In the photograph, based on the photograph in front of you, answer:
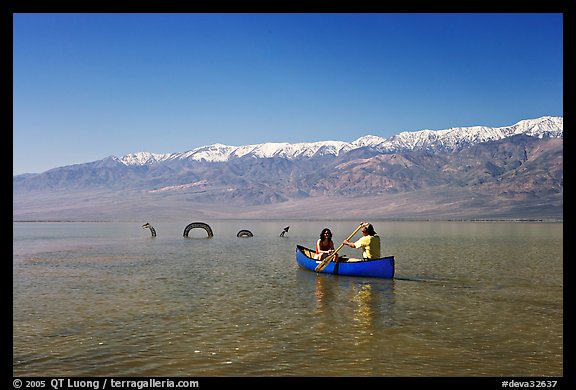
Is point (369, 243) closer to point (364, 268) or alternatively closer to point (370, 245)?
point (370, 245)

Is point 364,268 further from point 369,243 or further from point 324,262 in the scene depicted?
point 324,262

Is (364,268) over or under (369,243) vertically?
under

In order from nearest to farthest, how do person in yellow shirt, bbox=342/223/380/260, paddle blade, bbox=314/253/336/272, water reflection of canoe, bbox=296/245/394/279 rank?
water reflection of canoe, bbox=296/245/394/279
person in yellow shirt, bbox=342/223/380/260
paddle blade, bbox=314/253/336/272

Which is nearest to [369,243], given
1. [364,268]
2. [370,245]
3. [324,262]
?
[370,245]

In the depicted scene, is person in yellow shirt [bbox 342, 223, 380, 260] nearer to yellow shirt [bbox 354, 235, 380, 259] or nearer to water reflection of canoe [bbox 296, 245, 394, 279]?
yellow shirt [bbox 354, 235, 380, 259]

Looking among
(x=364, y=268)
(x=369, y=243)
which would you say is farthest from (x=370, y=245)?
(x=364, y=268)

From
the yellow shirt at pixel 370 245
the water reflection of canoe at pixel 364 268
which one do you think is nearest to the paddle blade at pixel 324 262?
the water reflection of canoe at pixel 364 268

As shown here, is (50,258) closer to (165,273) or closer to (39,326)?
(165,273)

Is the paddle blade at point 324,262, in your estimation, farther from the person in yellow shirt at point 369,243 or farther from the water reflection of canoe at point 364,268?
the person in yellow shirt at point 369,243

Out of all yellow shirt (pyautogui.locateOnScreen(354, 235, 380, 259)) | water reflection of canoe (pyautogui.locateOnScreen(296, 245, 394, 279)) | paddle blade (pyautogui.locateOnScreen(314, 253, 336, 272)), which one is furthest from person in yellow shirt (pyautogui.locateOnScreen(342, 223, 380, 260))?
paddle blade (pyautogui.locateOnScreen(314, 253, 336, 272))

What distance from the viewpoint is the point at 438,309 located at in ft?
49.6

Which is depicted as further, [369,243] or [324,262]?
[324,262]

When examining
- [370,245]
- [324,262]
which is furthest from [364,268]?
[324,262]

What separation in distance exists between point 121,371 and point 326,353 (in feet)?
12.4
